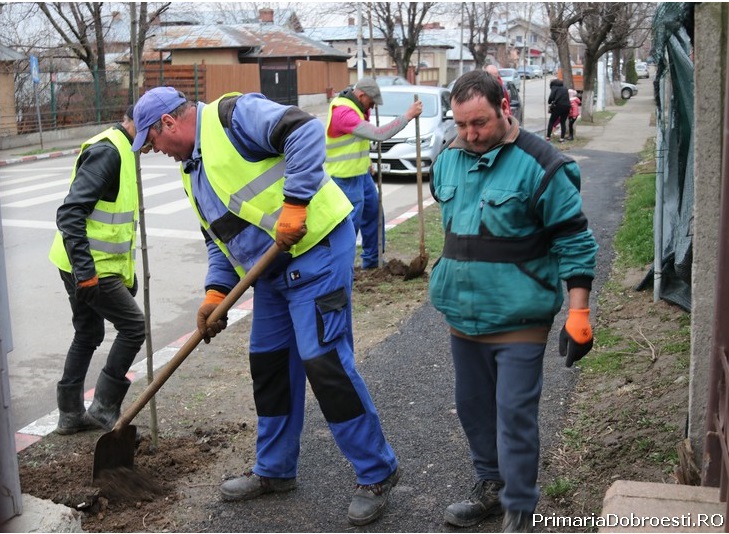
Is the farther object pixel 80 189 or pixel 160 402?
pixel 160 402

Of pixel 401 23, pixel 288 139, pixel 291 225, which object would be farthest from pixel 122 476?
pixel 401 23

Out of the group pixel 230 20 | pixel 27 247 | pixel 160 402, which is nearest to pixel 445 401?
pixel 160 402

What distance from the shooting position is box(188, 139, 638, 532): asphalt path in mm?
3756

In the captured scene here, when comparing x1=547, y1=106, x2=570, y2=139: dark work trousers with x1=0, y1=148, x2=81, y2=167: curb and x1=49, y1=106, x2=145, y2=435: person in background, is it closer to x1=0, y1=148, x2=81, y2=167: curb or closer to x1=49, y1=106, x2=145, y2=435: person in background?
x1=0, y1=148, x2=81, y2=167: curb

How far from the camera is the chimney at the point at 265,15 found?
56.6 m

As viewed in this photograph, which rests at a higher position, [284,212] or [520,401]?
[284,212]

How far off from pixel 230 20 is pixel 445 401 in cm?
6348

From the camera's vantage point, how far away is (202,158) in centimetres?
377

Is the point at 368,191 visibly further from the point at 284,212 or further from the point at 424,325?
the point at 284,212

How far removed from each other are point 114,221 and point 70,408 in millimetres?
1107

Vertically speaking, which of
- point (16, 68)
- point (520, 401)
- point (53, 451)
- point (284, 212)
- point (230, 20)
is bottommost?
point (53, 451)

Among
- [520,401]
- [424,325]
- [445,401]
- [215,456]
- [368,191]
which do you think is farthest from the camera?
[368,191]

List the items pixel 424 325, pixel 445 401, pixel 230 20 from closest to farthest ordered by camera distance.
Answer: pixel 445 401
pixel 424 325
pixel 230 20

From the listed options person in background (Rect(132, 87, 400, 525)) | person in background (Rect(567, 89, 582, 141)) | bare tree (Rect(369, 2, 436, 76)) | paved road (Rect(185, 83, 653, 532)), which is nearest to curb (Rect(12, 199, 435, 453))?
paved road (Rect(185, 83, 653, 532))
